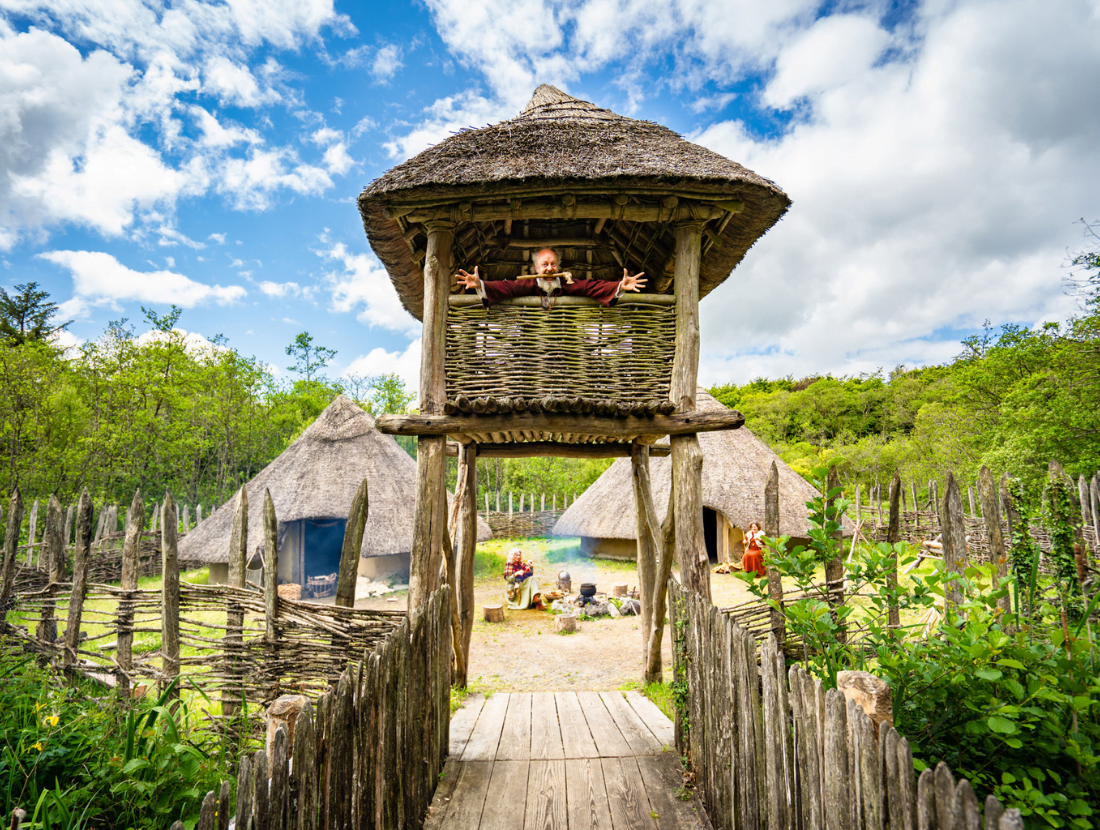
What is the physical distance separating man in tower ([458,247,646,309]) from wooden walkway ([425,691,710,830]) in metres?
3.83

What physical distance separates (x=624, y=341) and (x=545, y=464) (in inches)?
863

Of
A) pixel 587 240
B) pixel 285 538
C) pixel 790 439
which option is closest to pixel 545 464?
pixel 285 538

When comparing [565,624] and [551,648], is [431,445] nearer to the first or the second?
[551,648]

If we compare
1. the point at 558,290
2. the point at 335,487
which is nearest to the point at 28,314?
the point at 335,487

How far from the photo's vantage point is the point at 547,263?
5.50m

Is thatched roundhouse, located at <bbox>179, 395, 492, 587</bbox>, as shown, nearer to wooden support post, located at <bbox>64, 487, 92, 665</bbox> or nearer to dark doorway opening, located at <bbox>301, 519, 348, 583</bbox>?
dark doorway opening, located at <bbox>301, 519, 348, 583</bbox>

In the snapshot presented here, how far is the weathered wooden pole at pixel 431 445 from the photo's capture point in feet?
16.9

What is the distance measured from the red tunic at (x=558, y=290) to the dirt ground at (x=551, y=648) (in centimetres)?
411

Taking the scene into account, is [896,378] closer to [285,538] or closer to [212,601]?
[285,538]

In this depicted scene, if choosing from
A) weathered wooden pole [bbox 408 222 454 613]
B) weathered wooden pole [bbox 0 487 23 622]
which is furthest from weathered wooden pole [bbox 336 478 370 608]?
weathered wooden pole [bbox 0 487 23 622]

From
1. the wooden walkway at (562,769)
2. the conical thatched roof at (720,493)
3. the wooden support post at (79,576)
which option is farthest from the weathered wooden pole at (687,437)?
the conical thatched roof at (720,493)

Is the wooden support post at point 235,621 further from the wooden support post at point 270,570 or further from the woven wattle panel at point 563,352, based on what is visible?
the woven wattle panel at point 563,352

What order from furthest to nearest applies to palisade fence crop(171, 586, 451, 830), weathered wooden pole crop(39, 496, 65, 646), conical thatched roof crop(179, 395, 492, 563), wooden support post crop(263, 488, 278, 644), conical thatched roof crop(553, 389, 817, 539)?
conical thatched roof crop(553, 389, 817, 539) < conical thatched roof crop(179, 395, 492, 563) < weathered wooden pole crop(39, 496, 65, 646) < wooden support post crop(263, 488, 278, 644) < palisade fence crop(171, 586, 451, 830)

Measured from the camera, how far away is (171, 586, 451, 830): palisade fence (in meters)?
1.69
